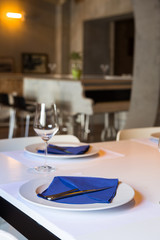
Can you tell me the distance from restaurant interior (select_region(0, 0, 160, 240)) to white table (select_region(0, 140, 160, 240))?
447mm

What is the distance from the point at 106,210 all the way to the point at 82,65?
11348 millimetres

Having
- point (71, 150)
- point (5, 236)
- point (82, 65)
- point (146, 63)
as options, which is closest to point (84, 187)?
point (5, 236)

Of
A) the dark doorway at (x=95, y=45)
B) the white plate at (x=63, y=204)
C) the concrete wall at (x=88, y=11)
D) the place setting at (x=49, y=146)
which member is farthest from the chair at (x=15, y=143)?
the dark doorway at (x=95, y=45)

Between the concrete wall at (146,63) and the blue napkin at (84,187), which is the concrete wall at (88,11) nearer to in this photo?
the concrete wall at (146,63)

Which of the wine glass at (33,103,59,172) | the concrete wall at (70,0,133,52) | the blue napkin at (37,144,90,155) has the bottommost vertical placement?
the blue napkin at (37,144,90,155)

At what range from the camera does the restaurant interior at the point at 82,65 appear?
5422 millimetres

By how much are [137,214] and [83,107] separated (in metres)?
5.31

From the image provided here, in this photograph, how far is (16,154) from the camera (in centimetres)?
191

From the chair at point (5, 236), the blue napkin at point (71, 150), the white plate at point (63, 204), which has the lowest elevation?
the chair at point (5, 236)

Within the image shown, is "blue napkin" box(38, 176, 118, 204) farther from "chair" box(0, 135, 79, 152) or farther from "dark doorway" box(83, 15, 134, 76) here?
"dark doorway" box(83, 15, 134, 76)

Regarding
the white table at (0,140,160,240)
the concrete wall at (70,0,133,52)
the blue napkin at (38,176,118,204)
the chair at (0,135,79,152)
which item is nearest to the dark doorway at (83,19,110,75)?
the concrete wall at (70,0,133,52)

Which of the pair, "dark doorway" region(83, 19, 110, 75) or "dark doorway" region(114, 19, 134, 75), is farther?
"dark doorway" region(114, 19, 134, 75)

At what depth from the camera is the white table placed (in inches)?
40.0

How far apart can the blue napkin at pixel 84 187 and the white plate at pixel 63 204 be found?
2cm
